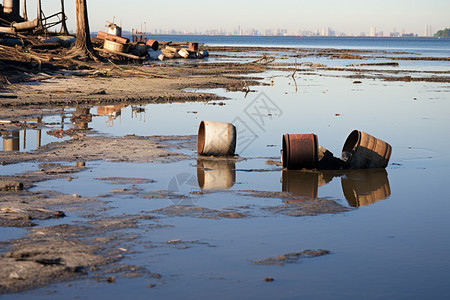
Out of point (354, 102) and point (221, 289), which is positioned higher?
point (354, 102)

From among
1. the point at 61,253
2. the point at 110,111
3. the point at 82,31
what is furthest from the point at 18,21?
the point at 61,253

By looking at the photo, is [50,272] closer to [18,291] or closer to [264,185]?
[18,291]

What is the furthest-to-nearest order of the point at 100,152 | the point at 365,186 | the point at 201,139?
1. the point at 201,139
2. the point at 100,152
3. the point at 365,186

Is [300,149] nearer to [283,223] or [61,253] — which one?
[283,223]

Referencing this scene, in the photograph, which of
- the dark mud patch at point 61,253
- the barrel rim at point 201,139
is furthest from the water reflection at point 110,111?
the dark mud patch at point 61,253

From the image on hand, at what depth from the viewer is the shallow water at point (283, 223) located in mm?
5684

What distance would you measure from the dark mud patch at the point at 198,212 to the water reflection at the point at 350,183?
160 centimetres

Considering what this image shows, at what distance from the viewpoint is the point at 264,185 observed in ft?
31.9

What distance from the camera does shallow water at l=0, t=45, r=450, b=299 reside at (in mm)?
5684

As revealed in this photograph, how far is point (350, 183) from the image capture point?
10.2 meters

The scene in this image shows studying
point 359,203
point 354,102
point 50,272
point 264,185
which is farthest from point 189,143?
point 354,102

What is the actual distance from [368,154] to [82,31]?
25.3 m

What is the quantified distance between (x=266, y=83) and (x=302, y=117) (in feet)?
40.3

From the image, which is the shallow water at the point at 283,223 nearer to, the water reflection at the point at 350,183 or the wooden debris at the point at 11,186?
the water reflection at the point at 350,183
